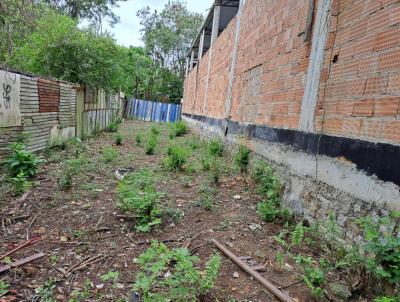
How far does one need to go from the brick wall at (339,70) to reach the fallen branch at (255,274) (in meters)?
1.33

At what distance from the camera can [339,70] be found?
2686 millimetres

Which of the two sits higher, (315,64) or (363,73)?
(315,64)

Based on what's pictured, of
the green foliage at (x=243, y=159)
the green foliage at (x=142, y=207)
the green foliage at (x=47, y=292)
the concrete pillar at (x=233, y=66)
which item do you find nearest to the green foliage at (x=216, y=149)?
the concrete pillar at (x=233, y=66)

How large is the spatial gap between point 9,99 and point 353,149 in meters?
4.73

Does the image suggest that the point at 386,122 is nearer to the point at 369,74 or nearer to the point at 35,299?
the point at 369,74

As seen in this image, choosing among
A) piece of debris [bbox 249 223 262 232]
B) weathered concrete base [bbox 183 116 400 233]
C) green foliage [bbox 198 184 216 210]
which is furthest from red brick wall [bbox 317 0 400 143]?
green foliage [bbox 198 184 216 210]

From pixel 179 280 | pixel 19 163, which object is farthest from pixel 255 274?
pixel 19 163

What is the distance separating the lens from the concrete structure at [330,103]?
2109 millimetres

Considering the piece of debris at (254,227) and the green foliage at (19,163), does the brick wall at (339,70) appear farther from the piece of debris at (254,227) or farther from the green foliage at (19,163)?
the green foliage at (19,163)

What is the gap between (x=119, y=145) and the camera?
788 centimetres

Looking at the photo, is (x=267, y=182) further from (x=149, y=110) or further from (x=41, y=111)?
(x=149, y=110)

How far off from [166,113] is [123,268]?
18.7m

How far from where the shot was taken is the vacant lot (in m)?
2.17

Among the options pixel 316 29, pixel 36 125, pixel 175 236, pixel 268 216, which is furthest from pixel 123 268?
pixel 36 125
